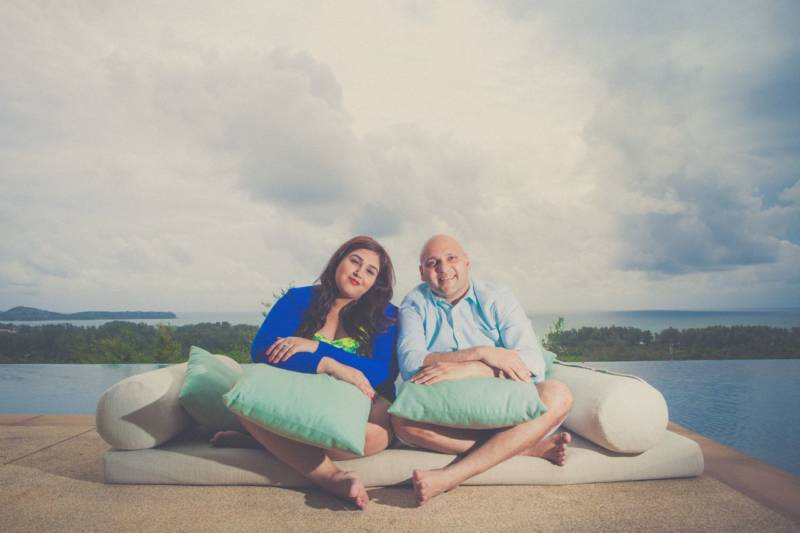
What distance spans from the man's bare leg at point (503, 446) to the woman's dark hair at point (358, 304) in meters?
0.71

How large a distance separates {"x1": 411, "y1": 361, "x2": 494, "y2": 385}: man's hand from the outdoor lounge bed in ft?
1.05

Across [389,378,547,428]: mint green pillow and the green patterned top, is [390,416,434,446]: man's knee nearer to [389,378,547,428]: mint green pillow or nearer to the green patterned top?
[389,378,547,428]: mint green pillow

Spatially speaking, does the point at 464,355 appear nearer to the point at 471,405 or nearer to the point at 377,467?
the point at 471,405

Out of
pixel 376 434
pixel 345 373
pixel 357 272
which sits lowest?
pixel 376 434

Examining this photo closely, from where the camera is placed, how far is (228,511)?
187cm

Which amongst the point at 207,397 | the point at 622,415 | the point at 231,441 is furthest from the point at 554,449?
the point at 207,397

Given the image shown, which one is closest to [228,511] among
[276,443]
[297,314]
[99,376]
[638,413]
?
[276,443]

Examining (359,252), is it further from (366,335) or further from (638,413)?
(638,413)

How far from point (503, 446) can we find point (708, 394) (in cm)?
307

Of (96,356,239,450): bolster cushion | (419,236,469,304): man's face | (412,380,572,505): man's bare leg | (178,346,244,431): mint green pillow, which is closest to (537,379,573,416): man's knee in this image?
(412,380,572,505): man's bare leg

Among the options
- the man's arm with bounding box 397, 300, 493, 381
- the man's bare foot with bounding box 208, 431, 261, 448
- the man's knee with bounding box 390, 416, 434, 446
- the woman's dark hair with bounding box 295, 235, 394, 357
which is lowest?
the man's bare foot with bounding box 208, 431, 261, 448

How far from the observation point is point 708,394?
4.21m

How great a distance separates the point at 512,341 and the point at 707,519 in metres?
1.00

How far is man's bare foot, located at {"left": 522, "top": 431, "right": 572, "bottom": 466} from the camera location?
211cm
